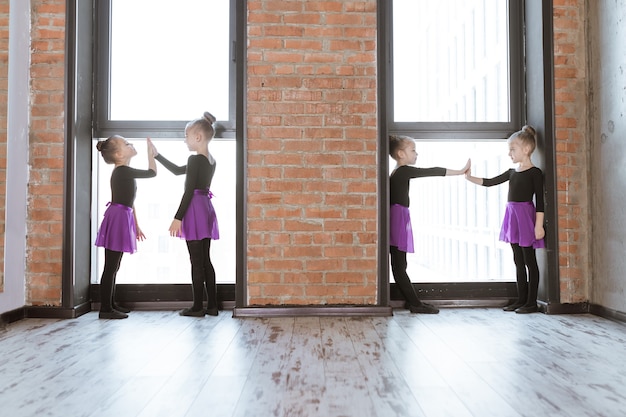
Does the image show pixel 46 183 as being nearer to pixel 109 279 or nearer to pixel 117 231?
pixel 117 231

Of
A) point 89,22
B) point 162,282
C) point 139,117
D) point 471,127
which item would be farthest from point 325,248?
point 89,22

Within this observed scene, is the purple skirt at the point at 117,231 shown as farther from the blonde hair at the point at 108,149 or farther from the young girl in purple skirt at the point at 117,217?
the blonde hair at the point at 108,149

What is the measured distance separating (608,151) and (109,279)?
124 inches

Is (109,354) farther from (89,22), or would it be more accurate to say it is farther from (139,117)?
(89,22)

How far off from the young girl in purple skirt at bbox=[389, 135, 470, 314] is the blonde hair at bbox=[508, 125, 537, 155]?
1.15ft

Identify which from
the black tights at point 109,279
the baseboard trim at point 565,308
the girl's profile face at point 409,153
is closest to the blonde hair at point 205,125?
the black tights at point 109,279

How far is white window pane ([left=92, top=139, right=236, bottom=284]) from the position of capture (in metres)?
3.07

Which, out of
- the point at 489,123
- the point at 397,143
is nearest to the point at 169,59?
the point at 397,143

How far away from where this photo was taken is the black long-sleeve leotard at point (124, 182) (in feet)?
9.32

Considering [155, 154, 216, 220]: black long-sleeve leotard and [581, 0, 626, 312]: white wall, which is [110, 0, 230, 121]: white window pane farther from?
[581, 0, 626, 312]: white wall

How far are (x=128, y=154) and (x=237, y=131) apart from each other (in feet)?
2.36

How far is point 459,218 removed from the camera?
3381 millimetres

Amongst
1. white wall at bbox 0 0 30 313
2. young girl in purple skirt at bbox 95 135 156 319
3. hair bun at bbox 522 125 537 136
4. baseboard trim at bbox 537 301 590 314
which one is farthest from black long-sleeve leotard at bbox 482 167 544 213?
white wall at bbox 0 0 30 313

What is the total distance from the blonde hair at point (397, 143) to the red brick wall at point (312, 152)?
0.20m
